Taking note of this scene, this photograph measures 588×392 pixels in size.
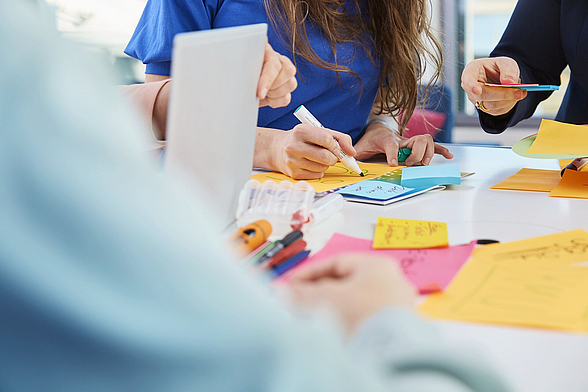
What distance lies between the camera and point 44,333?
0.17 m

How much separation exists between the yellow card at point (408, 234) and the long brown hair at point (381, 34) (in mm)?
503

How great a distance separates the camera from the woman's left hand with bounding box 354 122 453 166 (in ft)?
2.95

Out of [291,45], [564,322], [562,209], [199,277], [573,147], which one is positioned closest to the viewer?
[199,277]

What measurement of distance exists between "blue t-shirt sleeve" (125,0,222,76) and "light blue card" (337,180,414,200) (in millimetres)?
402

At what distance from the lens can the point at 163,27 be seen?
0.86 metres

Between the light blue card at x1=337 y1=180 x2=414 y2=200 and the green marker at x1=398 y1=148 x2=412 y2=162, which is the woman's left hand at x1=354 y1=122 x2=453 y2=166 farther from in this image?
the light blue card at x1=337 y1=180 x2=414 y2=200

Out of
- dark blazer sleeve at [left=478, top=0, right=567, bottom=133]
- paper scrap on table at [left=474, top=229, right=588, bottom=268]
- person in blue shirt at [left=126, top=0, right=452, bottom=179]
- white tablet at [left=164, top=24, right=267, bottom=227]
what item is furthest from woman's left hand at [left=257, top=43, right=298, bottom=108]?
dark blazer sleeve at [left=478, top=0, right=567, bottom=133]

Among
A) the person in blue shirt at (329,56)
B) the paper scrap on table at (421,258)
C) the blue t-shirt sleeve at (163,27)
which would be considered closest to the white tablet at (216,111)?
the paper scrap on table at (421,258)

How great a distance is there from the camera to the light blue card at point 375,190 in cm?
65

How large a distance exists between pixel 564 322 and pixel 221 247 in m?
0.25

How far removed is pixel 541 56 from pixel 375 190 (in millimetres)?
710

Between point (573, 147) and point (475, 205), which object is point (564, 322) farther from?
point (573, 147)

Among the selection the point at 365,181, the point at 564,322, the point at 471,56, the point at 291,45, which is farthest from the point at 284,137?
the point at 471,56

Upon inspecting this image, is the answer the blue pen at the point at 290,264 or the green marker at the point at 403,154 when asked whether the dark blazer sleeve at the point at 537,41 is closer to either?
the green marker at the point at 403,154
